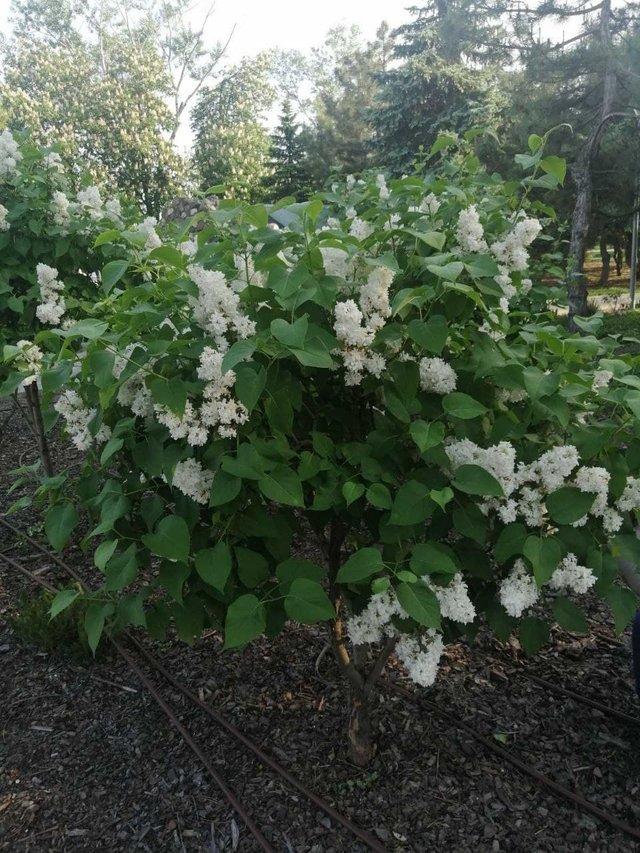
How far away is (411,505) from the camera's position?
53.7 inches

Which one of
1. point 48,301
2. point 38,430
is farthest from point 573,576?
point 38,430

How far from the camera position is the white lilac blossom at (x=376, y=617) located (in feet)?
4.83

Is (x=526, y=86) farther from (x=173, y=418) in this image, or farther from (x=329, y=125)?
(x=329, y=125)

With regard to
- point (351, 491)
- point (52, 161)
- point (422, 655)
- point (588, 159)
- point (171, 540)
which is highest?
point (588, 159)

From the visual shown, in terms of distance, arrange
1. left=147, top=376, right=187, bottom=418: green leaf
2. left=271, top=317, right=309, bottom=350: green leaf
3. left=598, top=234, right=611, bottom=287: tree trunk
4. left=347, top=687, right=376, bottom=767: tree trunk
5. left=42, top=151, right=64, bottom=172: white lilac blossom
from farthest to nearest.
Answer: left=598, top=234, right=611, bottom=287: tree trunk, left=42, top=151, right=64, bottom=172: white lilac blossom, left=347, top=687, right=376, bottom=767: tree trunk, left=147, top=376, right=187, bottom=418: green leaf, left=271, top=317, right=309, bottom=350: green leaf

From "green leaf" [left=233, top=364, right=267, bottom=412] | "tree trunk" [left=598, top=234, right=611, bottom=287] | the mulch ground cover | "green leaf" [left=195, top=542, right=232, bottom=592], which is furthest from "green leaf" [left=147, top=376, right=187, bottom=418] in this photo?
"tree trunk" [left=598, top=234, right=611, bottom=287]

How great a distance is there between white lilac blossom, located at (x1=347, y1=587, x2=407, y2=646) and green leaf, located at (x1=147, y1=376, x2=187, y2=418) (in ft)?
1.83

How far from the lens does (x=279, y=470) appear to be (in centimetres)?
135

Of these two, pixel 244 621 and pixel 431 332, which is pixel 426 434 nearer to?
pixel 431 332

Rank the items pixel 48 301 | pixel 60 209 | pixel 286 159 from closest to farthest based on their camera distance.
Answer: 1. pixel 48 301
2. pixel 60 209
3. pixel 286 159

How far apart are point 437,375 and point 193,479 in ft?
1.84

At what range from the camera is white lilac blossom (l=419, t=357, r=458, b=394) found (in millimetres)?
1423

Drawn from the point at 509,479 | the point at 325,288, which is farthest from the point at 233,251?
the point at 509,479

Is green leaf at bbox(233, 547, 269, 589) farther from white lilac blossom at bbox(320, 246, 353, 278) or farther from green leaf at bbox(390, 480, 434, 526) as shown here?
white lilac blossom at bbox(320, 246, 353, 278)
